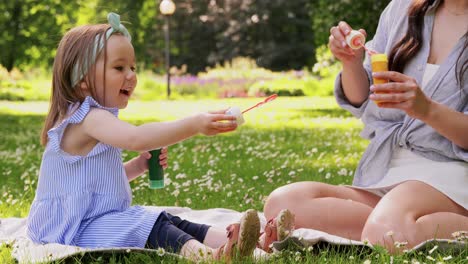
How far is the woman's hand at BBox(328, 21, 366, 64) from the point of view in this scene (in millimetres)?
3346

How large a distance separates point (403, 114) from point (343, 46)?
49 cm

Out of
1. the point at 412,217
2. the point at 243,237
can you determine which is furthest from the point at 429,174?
the point at 243,237

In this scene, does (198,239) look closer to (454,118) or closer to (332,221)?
(332,221)

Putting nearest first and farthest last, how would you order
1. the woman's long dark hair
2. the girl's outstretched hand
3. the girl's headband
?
the girl's outstretched hand
the girl's headband
the woman's long dark hair

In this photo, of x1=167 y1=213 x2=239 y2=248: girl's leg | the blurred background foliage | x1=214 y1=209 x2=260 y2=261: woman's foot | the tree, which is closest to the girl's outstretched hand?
x1=214 y1=209 x2=260 y2=261: woman's foot

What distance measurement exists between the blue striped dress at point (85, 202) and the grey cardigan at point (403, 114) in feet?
3.41

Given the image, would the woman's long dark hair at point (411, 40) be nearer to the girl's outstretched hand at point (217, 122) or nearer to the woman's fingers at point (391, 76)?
the woman's fingers at point (391, 76)

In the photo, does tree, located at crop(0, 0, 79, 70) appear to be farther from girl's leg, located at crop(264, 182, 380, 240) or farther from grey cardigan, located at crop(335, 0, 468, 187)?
girl's leg, located at crop(264, 182, 380, 240)

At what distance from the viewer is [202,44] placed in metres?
33.1

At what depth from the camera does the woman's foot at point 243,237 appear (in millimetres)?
2893

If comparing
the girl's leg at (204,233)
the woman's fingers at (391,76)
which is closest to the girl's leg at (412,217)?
the woman's fingers at (391,76)

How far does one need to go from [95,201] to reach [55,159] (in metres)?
0.26

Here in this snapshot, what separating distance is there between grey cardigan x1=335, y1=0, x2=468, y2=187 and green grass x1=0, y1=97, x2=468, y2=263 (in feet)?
1.84

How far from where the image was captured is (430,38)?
12.0 ft
